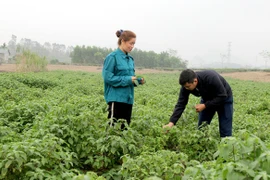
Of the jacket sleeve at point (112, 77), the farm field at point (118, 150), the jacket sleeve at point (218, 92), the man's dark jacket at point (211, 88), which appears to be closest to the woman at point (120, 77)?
the jacket sleeve at point (112, 77)

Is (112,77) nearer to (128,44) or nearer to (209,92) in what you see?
(128,44)

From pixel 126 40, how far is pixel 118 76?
0.50 m

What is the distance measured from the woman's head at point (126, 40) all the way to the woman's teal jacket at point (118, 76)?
78 millimetres

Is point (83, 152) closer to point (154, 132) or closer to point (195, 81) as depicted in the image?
point (154, 132)

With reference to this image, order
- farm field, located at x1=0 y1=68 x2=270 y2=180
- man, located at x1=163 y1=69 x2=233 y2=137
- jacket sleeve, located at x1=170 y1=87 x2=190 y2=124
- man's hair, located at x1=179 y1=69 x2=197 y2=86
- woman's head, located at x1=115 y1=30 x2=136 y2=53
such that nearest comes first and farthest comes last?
farm field, located at x1=0 y1=68 x2=270 y2=180, man's hair, located at x1=179 y1=69 x2=197 y2=86, man, located at x1=163 y1=69 x2=233 y2=137, woman's head, located at x1=115 y1=30 x2=136 y2=53, jacket sleeve, located at x1=170 y1=87 x2=190 y2=124

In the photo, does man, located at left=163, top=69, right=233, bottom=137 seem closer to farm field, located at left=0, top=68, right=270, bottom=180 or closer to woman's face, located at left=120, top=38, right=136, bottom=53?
farm field, located at left=0, top=68, right=270, bottom=180

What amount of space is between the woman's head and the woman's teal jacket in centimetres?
8

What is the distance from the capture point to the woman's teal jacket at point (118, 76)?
4043 millimetres

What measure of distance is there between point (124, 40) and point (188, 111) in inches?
118

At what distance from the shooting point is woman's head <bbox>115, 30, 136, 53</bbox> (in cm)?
398

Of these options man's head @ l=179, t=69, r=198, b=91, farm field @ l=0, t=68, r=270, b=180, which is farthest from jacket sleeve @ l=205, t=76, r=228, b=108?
farm field @ l=0, t=68, r=270, b=180

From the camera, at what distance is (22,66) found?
1154 inches

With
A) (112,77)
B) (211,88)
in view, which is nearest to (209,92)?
(211,88)

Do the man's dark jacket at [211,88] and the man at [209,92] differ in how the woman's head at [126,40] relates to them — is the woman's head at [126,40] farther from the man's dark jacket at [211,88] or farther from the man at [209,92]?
the man's dark jacket at [211,88]
